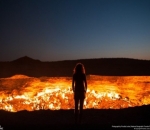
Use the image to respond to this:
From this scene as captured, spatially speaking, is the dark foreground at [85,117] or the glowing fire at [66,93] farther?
the glowing fire at [66,93]

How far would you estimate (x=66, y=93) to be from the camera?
1888 cm

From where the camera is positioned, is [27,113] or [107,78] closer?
[27,113]

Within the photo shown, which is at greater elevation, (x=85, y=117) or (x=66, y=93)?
(x=66, y=93)

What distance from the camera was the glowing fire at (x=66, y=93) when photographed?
A: 58.5 ft

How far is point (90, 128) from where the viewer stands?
8.19 meters

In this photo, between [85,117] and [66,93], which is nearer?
[85,117]

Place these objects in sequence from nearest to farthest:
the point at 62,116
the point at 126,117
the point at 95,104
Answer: the point at 126,117 < the point at 62,116 < the point at 95,104

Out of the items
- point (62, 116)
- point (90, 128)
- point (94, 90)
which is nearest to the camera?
point (90, 128)

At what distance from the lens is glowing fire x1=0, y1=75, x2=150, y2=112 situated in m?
17.8

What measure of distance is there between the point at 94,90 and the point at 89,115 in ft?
29.5

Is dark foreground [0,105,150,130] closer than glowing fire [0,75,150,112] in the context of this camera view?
Yes

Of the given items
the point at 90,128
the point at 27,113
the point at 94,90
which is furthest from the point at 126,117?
the point at 94,90

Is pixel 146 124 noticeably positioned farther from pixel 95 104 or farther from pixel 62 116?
pixel 95 104

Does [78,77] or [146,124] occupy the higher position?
[78,77]
